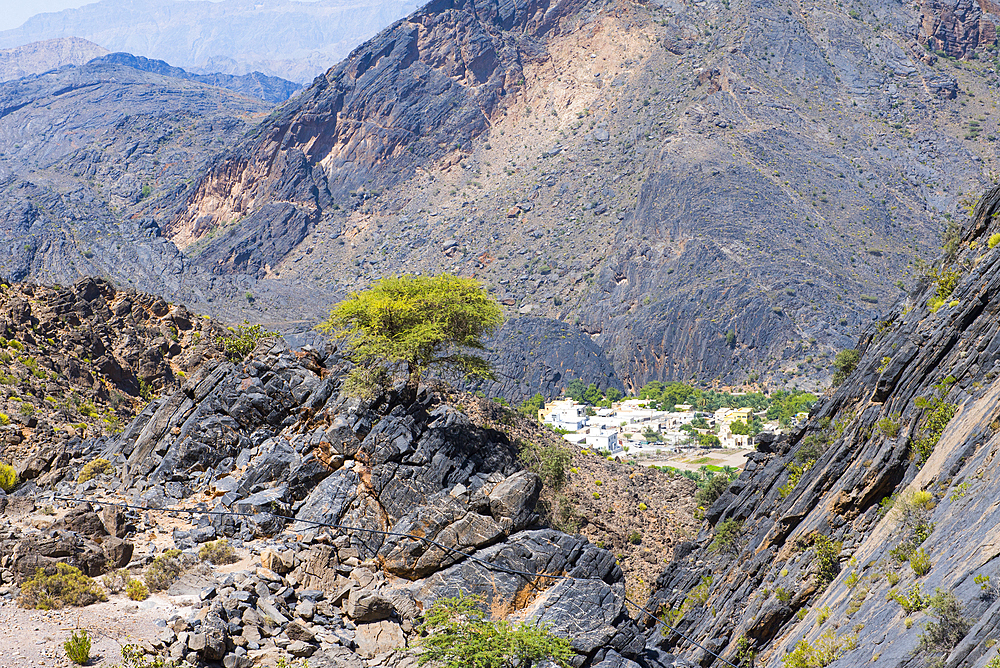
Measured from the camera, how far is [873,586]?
16.8 m

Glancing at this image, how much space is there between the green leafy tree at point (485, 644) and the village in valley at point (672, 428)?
6146 centimetres

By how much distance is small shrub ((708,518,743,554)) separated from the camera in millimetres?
27558

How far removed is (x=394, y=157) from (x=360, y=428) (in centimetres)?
15209

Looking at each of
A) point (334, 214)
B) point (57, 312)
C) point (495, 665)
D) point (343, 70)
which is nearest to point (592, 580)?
point (495, 665)

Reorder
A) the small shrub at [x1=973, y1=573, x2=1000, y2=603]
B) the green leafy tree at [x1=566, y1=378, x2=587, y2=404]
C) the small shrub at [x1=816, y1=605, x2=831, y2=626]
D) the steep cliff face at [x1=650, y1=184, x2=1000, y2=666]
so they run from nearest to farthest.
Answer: the small shrub at [x1=973, y1=573, x2=1000, y2=603], the steep cliff face at [x1=650, y1=184, x2=1000, y2=666], the small shrub at [x1=816, y1=605, x2=831, y2=626], the green leafy tree at [x1=566, y1=378, x2=587, y2=404]

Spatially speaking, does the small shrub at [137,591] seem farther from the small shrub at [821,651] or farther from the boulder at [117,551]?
the small shrub at [821,651]

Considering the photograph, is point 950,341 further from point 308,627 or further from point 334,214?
point 334,214

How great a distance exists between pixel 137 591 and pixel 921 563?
51.1 feet

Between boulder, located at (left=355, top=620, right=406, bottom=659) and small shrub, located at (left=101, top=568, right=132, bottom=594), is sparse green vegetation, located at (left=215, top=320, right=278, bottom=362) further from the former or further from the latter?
boulder, located at (left=355, top=620, right=406, bottom=659)

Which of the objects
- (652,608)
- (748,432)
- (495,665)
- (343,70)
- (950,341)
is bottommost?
(748,432)

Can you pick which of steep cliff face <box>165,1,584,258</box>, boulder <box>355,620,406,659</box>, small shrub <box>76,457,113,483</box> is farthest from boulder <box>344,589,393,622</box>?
steep cliff face <box>165,1,584,258</box>

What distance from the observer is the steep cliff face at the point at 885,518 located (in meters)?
13.8

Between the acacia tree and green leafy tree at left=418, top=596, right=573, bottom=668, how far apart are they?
11569 mm

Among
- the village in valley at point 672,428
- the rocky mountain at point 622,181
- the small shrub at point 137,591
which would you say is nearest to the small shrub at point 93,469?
the small shrub at point 137,591
